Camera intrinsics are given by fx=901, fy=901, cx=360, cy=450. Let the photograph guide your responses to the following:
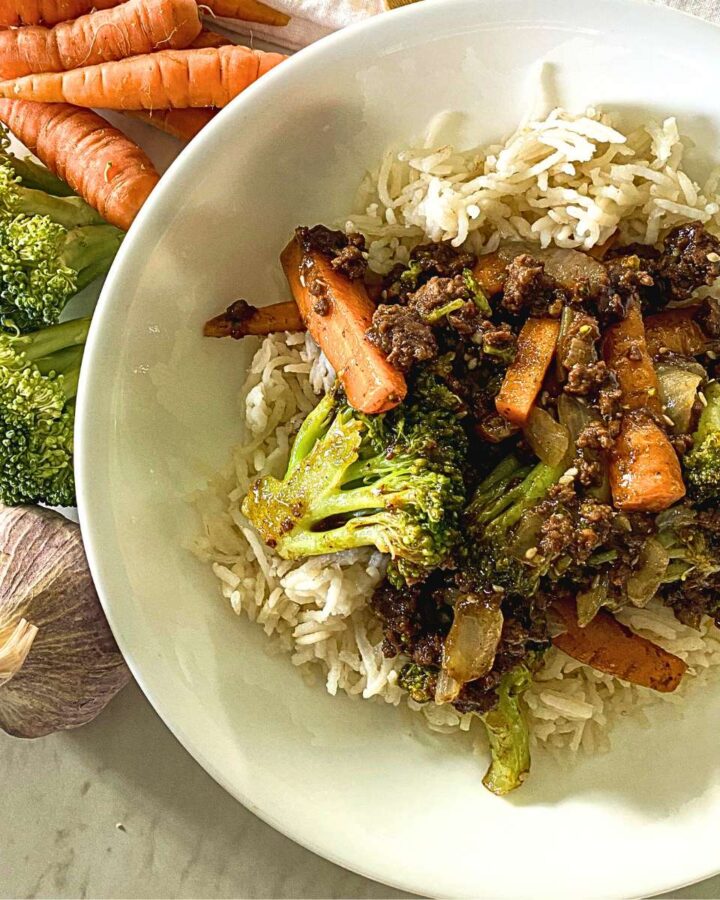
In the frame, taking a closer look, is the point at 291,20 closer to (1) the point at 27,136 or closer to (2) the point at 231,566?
(1) the point at 27,136

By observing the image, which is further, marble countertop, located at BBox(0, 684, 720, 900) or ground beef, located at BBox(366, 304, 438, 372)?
marble countertop, located at BBox(0, 684, 720, 900)

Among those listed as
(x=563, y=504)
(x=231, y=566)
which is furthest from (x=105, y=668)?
(x=563, y=504)

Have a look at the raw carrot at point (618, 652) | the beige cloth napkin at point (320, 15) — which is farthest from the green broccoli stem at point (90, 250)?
the raw carrot at point (618, 652)

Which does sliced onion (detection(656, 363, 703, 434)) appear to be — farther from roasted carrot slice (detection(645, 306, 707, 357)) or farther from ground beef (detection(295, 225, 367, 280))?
ground beef (detection(295, 225, 367, 280))

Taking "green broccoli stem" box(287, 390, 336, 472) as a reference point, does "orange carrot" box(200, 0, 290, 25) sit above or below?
above

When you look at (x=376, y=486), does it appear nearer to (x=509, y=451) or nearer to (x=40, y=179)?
(x=509, y=451)

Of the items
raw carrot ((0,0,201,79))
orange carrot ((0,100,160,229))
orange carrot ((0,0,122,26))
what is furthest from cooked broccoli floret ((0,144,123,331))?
orange carrot ((0,0,122,26))

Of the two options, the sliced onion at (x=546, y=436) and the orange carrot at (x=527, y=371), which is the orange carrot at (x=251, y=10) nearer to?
the orange carrot at (x=527, y=371)

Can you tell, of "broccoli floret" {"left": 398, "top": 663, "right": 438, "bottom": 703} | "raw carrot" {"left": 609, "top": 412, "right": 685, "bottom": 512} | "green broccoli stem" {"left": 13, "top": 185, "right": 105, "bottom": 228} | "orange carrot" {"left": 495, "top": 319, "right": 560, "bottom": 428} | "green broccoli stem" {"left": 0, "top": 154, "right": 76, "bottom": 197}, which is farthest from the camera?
"green broccoli stem" {"left": 0, "top": 154, "right": 76, "bottom": 197}
